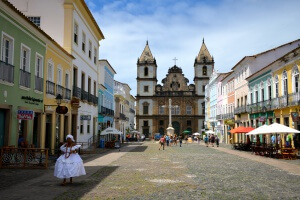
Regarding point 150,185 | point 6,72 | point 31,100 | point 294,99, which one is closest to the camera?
point 150,185

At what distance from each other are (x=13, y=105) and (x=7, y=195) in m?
7.00

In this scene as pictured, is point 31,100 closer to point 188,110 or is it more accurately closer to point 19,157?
point 19,157

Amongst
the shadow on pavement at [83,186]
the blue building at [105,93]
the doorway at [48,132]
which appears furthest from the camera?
the blue building at [105,93]

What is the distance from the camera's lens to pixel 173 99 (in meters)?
83.1

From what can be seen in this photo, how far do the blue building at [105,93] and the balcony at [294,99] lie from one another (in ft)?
59.2

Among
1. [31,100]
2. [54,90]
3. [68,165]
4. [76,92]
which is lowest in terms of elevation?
[68,165]

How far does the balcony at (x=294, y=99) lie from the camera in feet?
83.4

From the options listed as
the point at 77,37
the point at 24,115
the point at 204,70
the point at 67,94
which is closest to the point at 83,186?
the point at 24,115

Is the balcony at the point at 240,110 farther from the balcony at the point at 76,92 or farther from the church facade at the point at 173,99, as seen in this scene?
the church facade at the point at 173,99

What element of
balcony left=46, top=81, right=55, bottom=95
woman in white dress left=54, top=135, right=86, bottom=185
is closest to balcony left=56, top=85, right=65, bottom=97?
balcony left=46, top=81, right=55, bottom=95

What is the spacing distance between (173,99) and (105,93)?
4262 cm

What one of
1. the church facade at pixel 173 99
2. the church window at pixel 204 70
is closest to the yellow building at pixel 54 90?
the church facade at pixel 173 99

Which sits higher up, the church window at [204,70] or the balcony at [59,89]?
the church window at [204,70]

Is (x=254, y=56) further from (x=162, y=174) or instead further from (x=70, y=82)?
(x=162, y=174)
